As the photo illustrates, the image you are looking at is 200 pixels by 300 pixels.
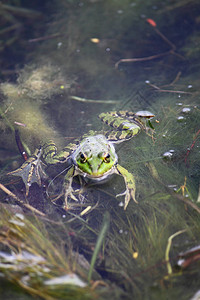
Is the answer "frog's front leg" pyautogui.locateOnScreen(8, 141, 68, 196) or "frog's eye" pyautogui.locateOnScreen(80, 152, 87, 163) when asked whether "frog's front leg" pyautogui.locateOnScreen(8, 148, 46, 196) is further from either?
"frog's eye" pyautogui.locateOnScreen(80, 152, 87, 163)

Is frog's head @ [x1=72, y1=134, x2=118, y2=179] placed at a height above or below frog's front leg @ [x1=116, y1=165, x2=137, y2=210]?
above

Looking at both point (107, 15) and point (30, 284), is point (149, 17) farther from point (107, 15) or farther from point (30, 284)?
point (30, 284)

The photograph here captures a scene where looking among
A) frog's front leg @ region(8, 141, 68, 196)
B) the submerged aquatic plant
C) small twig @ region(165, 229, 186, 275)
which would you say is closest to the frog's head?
frog's front leg @ region(8, 141, 68, 196)

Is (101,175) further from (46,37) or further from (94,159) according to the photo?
(46,37)

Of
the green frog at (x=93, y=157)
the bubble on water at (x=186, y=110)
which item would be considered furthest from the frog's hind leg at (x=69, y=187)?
the bubble on water at (x=186, y=110)

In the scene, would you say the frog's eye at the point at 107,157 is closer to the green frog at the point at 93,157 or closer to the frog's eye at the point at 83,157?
the green frog at the point at 93,157

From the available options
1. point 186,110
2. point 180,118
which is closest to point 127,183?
point 180,118
